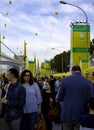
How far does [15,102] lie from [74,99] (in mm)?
1062

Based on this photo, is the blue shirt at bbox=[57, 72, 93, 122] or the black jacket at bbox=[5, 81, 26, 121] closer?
the blue shirt at bbox=[57, 72, 93, 122]

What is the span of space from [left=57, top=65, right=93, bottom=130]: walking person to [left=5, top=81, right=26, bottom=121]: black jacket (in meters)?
0.70

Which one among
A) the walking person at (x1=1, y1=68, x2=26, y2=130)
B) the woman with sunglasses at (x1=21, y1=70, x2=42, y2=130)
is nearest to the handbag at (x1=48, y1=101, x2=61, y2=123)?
the woman with sunglasses at (x1=21, y1=70, x2=42, y2=130)

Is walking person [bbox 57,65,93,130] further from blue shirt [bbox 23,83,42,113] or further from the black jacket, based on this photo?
blue shirt [bbox 23,83,42,113]

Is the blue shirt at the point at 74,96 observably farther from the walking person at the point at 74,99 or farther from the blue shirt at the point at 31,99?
the blue shirt at the point at 31,99

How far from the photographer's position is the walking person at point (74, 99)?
755 cm

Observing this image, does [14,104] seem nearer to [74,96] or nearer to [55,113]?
[74,96]

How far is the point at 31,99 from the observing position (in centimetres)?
905

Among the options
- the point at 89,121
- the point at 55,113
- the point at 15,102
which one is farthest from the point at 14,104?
the point at 89,121

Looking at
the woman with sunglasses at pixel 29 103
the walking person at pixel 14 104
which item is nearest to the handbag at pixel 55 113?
the woman with sunglasses at pixel 29 103

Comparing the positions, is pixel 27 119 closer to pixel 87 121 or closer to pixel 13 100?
pixel 13 100

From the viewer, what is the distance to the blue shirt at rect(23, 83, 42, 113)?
8945mm

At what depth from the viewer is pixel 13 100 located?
7.88 metres

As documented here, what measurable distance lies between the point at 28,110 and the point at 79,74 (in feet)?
5.34
